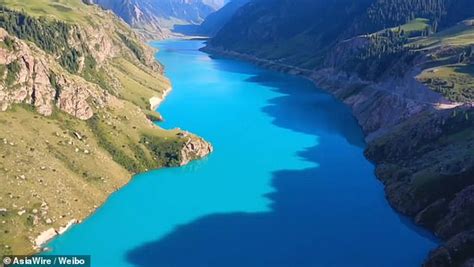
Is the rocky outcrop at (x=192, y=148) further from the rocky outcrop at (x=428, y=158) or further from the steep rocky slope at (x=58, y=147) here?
the rocky outcrop at (x=428, y=158)

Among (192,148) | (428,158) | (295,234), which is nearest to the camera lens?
(295,234)

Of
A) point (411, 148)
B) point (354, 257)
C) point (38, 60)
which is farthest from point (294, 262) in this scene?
point (38, 60)

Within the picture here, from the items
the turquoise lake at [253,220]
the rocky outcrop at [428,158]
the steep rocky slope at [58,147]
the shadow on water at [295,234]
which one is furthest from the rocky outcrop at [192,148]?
the rocky outcrop at [428,158]

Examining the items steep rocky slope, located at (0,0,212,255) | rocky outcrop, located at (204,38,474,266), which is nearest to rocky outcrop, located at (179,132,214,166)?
steep rocky slope, located at (0,0,212,255)

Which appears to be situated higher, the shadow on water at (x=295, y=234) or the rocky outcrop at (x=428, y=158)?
the rocky outcrop at (x=428, y=158)

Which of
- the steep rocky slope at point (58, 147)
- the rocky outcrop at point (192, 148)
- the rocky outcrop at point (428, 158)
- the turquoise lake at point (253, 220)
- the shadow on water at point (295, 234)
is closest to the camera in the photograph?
the shadow on water at point (295, 234)

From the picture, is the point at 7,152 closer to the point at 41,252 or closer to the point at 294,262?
the point at 41,252

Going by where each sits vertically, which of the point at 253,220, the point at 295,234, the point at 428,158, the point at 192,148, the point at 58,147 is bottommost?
the point at 192,148

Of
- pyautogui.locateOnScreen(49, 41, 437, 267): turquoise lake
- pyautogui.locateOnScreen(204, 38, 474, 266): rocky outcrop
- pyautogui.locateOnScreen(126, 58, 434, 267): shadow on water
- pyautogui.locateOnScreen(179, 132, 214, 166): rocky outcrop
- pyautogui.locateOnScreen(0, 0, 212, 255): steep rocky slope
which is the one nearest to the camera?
pyautogui.locateOnScreen(126, 58, 434, 267): shadow on water

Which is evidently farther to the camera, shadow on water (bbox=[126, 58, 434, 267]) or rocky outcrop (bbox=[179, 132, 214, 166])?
rocky outcrop (bbox=[179, 132, 214, 166])

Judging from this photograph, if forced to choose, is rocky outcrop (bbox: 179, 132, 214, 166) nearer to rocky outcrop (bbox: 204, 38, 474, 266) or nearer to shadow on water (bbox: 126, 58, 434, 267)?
shadow on water (bbox: 126, 58, 434, 267)

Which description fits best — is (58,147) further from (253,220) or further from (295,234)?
(295,234)

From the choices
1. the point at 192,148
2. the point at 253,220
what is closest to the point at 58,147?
the point at 192,148
